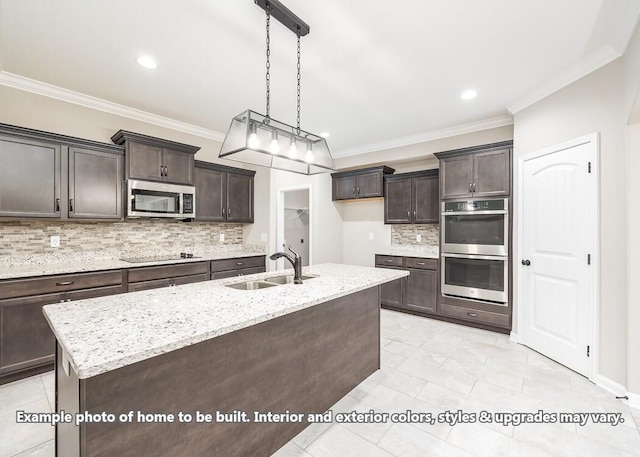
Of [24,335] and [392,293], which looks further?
[392,293]

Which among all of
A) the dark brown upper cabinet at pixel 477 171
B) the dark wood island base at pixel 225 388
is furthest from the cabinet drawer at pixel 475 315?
the dark wood island base at pixel 225 388

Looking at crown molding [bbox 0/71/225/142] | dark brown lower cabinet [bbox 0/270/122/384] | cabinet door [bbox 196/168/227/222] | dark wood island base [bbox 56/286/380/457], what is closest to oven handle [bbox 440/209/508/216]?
dark wood island base [bbox 56/286/380/457]

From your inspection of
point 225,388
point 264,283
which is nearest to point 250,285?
point 264,283

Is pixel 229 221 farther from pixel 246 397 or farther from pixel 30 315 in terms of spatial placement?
pixel 246 397

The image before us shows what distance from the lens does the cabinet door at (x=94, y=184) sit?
2.88 metres

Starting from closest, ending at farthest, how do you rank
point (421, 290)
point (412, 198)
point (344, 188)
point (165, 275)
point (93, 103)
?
point (93, 103) < point (165, 275) < point (421, 290) < point (412, 198) < point (344, 188)

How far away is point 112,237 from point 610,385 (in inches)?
196

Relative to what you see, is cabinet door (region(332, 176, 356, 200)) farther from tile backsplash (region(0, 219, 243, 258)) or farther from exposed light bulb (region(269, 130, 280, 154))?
exposed light bulb (region(269, 130, 280, 154))

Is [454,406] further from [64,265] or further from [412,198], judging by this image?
[64,265]

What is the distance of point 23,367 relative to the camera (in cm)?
241

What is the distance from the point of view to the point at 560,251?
2.77 meters

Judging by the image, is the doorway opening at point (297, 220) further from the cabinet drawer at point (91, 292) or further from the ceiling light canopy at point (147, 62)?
the ceiling light canopy at point (147, 62)

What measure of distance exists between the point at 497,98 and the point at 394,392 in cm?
316

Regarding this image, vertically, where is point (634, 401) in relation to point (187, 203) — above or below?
below
